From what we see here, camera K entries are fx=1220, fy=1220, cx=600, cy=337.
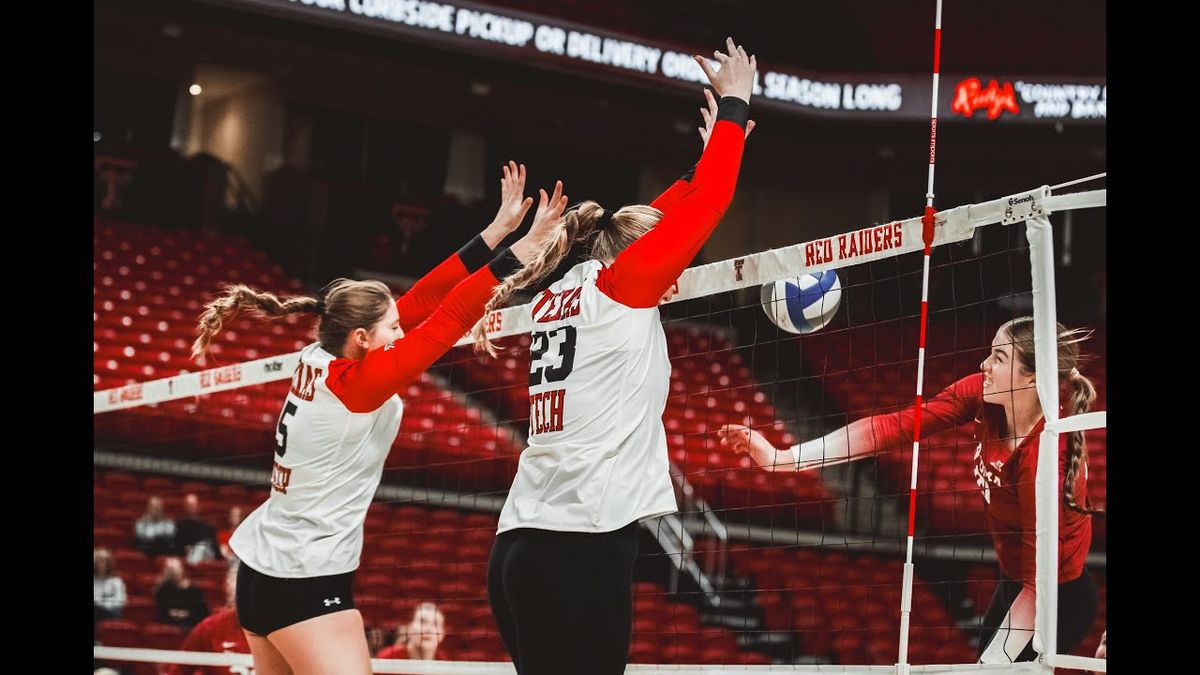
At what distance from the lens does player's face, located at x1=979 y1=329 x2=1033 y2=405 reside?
446 cm

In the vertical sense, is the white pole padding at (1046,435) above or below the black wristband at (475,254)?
below

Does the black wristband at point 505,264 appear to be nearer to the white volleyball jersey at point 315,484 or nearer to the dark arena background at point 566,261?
the white volleyball jersey at point 315,484

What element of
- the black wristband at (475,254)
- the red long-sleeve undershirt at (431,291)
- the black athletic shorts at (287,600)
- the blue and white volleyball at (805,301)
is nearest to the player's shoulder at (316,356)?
the red long-sleeve undershirt at (431,291)

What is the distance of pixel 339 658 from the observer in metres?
4.12

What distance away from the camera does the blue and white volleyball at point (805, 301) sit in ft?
14.6

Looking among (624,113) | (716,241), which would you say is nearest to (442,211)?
(624,113)

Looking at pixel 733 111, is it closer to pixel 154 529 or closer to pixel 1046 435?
pixel 1046 435

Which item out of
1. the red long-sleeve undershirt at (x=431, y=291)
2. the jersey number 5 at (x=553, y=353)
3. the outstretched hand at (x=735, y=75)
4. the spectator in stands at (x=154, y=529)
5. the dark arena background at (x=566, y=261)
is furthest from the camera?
the dark arena background at (x=566, y=261)

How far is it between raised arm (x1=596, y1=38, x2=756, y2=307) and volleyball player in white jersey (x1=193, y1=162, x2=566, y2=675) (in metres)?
0.67

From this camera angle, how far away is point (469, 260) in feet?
15.6

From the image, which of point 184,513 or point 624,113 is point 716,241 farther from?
point 184,513

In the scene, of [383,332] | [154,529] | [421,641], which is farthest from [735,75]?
[154,529]

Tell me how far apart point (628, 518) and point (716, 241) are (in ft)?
48.7

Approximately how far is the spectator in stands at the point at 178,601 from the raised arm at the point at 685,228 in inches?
272
